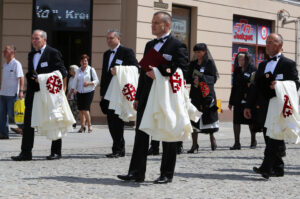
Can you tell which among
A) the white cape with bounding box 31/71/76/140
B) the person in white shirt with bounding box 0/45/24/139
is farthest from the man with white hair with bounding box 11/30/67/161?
the person in white shirt with bounding box 0/45/24/139

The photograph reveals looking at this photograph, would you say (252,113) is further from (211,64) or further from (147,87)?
(211,64)

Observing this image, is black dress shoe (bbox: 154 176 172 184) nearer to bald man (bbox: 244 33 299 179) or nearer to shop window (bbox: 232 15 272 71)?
bald man (bbox: 244 33 299 179)

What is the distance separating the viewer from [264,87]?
288 inches

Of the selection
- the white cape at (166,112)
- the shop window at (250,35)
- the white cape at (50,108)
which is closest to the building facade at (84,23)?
the shop window at (250,35)

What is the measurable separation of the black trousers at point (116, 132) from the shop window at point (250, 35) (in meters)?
11.1

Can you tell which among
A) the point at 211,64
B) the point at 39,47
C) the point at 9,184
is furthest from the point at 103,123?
the point at 9,184

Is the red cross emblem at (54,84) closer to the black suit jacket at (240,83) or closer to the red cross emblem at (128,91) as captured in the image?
the red cross emblem at (128,91)

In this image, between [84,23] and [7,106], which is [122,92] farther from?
[84,23]

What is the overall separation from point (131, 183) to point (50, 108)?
95.0 inches

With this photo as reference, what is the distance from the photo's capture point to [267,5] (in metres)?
20.7

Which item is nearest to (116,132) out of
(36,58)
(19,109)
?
(36,58)

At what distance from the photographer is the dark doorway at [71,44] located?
670 inches

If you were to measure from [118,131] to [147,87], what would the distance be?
8.71 ft

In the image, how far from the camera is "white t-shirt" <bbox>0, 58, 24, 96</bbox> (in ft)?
40.2
